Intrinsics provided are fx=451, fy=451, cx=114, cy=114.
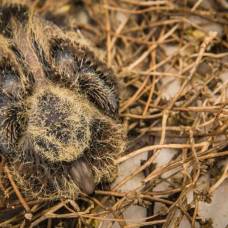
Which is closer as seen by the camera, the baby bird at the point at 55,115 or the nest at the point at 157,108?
the baby bird at the point at 55,115

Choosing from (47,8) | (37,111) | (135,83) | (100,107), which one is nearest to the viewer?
(37,111)

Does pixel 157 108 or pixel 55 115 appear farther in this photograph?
pixel 157 108

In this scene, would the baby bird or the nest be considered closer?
the baby bird

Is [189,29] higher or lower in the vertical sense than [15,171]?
higher

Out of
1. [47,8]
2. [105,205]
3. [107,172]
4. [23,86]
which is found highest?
[47,8]

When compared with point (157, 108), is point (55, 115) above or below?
above

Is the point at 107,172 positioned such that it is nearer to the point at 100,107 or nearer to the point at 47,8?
the point at 100,107

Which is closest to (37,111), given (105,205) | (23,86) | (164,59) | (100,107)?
(23,86)

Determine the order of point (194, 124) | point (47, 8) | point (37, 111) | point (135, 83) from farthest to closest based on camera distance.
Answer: point (47, 8)
point (135, 83)
point (194, 124)
point (37, 111)
